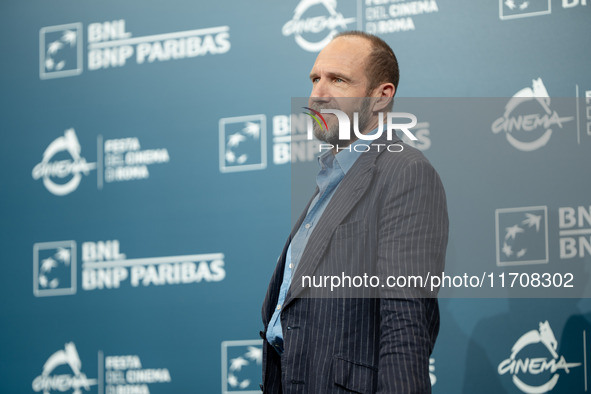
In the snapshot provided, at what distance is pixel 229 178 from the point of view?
3.37 m

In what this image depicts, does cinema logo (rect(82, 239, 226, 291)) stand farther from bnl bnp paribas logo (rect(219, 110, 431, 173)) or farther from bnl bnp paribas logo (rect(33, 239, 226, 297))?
bnl bnp paribas logo (rect(219, 110, 431, 173))

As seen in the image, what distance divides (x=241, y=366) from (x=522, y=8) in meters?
1.84

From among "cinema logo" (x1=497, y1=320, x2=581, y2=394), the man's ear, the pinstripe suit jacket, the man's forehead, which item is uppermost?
the man's forehead

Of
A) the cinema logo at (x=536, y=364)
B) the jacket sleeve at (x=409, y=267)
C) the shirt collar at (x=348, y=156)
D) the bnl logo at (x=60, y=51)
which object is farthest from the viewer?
the bnl logo at (x=60, y=51)

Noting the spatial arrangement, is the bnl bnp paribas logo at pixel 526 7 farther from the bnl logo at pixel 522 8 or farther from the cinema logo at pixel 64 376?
the cinema logo at pixel 64 376

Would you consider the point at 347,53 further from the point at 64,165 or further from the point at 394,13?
the point at 64,165

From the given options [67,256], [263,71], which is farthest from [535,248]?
[67,256]

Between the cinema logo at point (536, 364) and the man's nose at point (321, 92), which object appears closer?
the man's nose at point (321, 92)

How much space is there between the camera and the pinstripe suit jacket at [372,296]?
1.75 meters

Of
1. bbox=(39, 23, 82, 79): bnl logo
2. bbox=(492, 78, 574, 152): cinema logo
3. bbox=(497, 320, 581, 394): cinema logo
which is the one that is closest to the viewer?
bbox=(497, 320, 581, 394): cinema logo

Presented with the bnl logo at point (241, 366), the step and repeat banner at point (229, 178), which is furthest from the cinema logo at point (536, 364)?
the bnl logo at point (241, 366)

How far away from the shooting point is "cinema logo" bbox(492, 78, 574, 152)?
2.86 metres

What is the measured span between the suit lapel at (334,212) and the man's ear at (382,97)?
18 centimetres

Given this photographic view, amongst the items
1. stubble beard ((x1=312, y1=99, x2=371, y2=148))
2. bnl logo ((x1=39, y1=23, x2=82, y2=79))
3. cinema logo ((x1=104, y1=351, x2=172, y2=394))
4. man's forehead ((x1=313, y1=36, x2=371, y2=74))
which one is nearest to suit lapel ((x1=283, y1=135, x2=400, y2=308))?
stubble beard ((x1=312, y1=99, x2=371, y2=148))
